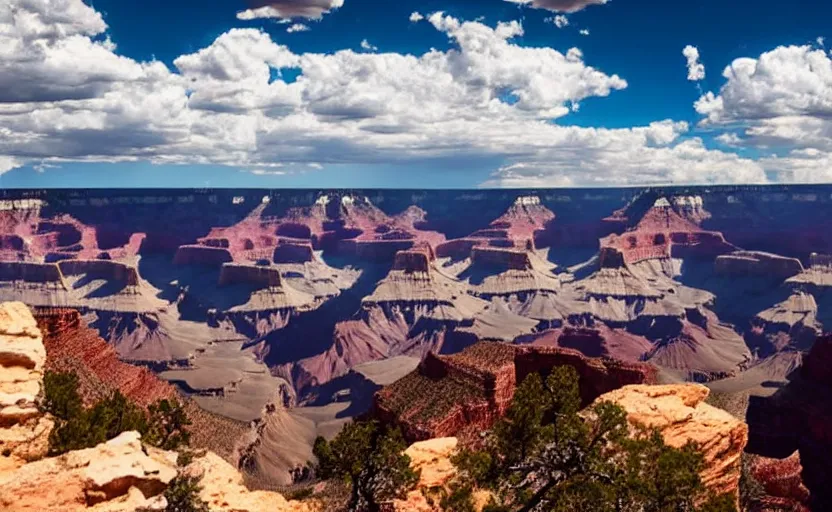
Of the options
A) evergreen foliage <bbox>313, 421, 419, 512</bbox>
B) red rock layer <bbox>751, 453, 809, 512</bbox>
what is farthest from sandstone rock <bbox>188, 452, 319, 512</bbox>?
red rock layer <bbox>751, 453, 809, 512</bbox>

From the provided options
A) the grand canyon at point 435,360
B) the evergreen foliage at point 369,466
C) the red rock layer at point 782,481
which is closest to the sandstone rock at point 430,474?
the evergreen foliage at point 369,466

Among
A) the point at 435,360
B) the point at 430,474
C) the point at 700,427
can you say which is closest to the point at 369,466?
the point at 430,474

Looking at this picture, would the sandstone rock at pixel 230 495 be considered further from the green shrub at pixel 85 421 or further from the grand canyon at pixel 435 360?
the grand canyon at pixel 435 360

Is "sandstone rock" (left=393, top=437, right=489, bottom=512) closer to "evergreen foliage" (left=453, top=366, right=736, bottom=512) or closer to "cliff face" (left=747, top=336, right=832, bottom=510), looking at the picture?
"evergreen foliage" (left=453, top=366, right=736, bottom=512)

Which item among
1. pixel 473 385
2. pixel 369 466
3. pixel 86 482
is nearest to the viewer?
pixel 86 482

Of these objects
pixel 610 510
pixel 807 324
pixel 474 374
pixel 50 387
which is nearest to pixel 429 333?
pixel 807 324

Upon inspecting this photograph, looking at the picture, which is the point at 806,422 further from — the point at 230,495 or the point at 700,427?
the point at 230,495

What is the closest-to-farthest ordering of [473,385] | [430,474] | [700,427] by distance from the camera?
[700,427], [430,474], [473,385]
